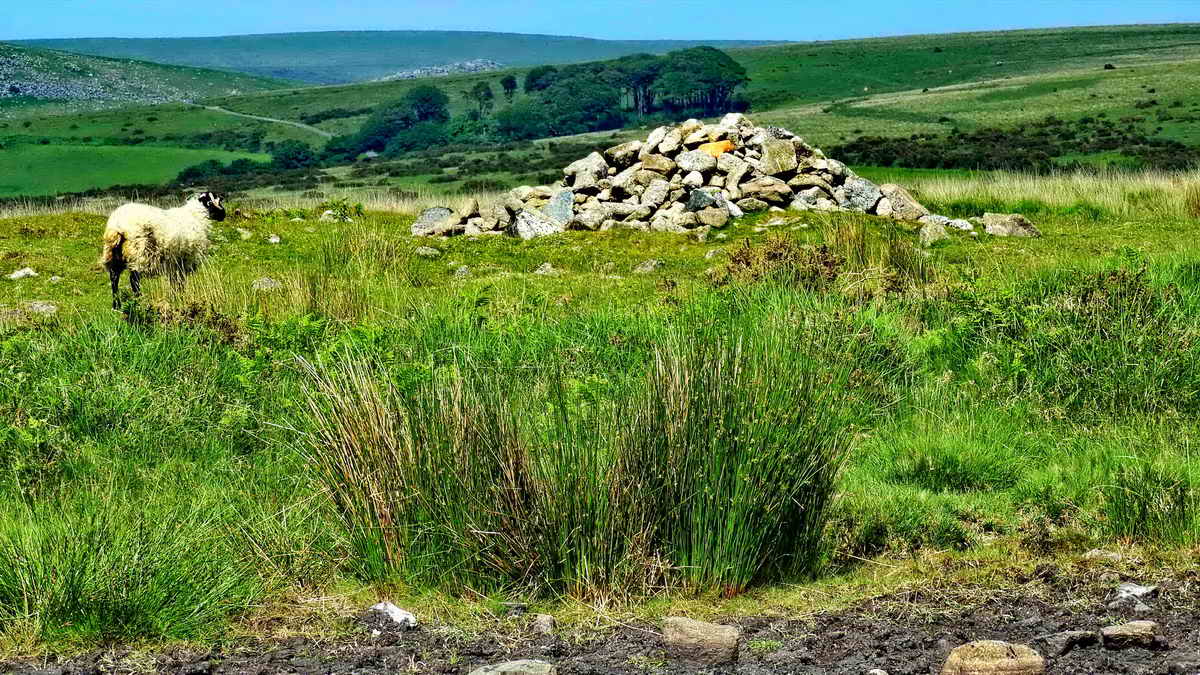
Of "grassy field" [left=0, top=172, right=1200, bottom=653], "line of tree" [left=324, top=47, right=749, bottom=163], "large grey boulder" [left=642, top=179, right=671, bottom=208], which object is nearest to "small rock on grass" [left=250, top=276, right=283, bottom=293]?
"grassy field" [left=0, top=172, right=1200, bottom=653]

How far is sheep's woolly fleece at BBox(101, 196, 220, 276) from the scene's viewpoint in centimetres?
1141

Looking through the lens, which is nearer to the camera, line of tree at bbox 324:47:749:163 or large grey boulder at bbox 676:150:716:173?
large grey boulder at bbox 676:150:716:173

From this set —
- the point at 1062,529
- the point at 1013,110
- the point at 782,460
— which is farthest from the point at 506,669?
the point at 1013,110

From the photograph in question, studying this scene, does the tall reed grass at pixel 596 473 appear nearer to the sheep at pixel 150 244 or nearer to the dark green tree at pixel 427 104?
the sheep at pixel 150 244

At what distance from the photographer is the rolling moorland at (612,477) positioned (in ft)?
13.2

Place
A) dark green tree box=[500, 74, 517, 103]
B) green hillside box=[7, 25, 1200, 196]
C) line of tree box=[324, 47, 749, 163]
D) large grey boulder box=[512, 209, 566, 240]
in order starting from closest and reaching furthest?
large grey boulder box=[512, 209, 566, 240] → green hillside box=[7, 25, 1200, 196] → line of tree box=[324, 47, 749, 163] → dark green tree box=[500, 74, 517, 103]

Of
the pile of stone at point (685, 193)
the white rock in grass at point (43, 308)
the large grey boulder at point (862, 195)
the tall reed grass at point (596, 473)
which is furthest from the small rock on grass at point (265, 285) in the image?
the large grey boulder at point (862, 195)

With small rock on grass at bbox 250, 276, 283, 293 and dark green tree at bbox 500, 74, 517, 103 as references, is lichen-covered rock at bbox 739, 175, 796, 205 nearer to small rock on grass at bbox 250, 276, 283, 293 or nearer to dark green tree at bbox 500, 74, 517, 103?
small rock on grass at bbox 250, 276, 283, 293

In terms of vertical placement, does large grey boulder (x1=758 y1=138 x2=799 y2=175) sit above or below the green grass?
above

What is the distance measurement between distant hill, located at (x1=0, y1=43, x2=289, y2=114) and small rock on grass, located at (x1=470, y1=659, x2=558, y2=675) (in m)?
145

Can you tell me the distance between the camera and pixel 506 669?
353 cm

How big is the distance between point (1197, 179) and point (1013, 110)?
53.7m

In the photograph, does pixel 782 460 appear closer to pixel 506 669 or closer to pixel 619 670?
pixel 619 670

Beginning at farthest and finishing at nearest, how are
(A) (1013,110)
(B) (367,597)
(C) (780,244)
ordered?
(A) (1013,110) < (C) (780,244) < (B) (367,597)
